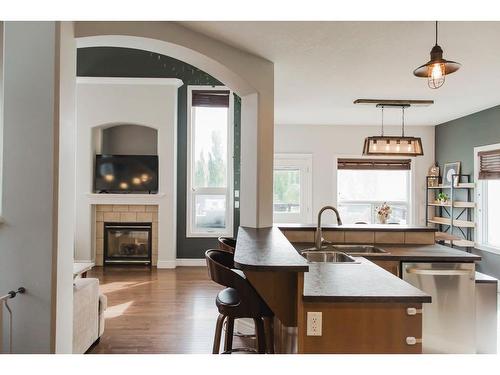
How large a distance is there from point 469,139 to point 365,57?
3.73m

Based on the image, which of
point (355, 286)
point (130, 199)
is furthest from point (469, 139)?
point (130, 199)

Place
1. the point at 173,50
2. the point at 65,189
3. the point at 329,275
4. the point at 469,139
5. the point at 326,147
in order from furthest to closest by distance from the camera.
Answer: the point at 326,147, the point at 469,139, the point at 173,50, the point at 65,189, the point at 329,275

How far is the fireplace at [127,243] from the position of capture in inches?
260

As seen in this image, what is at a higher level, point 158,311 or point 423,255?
point 423,255

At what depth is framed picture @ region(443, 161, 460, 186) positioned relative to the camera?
6619mm

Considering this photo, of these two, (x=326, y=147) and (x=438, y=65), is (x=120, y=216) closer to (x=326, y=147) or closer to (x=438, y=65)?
(x=326, y=147)

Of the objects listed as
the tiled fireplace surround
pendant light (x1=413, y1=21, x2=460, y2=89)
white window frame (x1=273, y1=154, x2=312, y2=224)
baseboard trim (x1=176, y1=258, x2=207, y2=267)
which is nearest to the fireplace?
the tiled fireplace surround

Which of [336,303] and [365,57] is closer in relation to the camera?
[336,303]

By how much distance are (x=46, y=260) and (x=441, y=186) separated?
258 inches

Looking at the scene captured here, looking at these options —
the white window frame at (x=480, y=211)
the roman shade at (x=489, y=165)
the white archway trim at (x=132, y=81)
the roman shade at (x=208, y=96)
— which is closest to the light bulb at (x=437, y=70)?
the roman shade at (x=489, y=165)

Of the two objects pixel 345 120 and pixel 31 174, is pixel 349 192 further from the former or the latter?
pixel 31 174

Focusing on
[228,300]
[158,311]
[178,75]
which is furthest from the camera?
[178,75]

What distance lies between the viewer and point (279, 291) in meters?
1.88

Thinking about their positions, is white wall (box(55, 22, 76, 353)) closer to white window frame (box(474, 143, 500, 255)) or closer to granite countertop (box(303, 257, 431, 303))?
granite countertop (box(303, 257, 431, 303))
